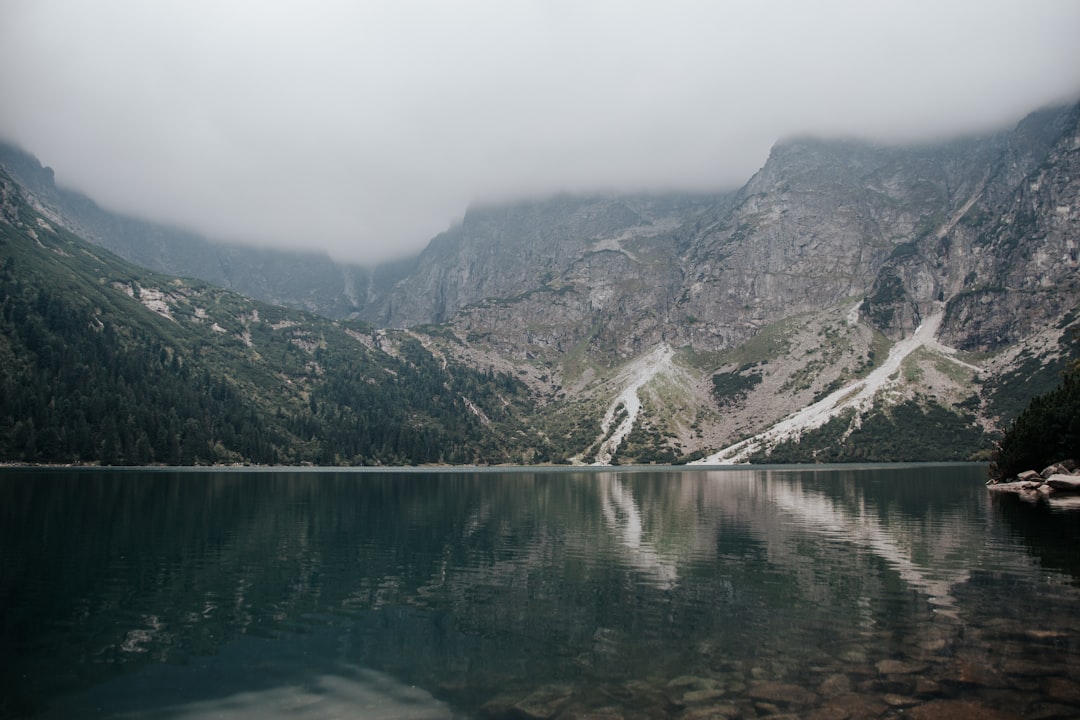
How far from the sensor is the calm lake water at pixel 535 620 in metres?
21.9

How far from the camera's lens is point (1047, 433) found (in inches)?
4060

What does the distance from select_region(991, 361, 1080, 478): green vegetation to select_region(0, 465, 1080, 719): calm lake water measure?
39873mm

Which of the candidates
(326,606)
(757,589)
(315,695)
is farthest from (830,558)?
(315,695)

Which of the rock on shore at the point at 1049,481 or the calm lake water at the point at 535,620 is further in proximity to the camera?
the rock on shore at the point at 1049,481

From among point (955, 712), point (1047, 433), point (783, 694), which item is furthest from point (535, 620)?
point (1047, 433)

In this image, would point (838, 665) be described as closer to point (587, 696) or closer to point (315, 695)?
point (587, 696)

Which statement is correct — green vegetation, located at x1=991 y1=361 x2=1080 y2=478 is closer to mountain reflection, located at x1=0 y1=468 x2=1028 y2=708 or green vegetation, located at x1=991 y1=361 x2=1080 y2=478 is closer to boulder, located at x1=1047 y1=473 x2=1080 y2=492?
boulder, located at x1=1047 y1=473 x2=1080 y2=492

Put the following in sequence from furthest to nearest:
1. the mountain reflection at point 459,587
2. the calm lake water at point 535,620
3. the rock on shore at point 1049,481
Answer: the rock on shore at point 1049,481 → the mountain reflection at point 459,587 → the calm lake water at point 535,620

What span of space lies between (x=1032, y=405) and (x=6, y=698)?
13513cm

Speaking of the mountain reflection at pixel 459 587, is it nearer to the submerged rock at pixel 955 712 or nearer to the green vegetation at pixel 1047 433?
the submerged rock at pixel 955 712

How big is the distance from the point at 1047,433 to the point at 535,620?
106 metres

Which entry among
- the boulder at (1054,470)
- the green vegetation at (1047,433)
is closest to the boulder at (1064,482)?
the boulder at (1054,470)

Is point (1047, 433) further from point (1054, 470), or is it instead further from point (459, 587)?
point (459, 587)

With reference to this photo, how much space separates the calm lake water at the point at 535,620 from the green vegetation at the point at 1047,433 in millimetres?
39873
